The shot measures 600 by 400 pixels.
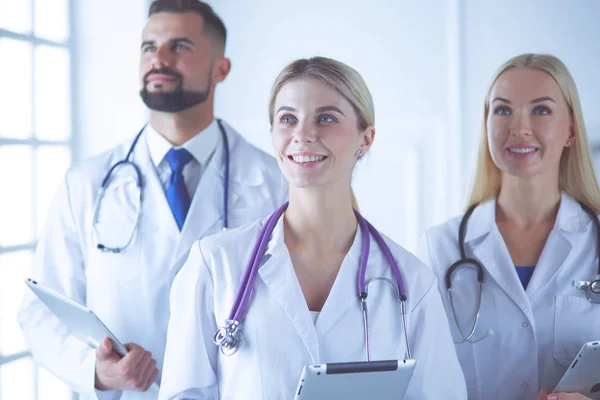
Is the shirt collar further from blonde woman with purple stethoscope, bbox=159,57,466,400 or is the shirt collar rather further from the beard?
blonde woman with purple stethoscope, bbox=159,57,466,400

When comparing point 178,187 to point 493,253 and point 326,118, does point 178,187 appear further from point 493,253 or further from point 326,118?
point 493,253

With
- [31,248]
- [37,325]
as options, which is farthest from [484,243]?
[31,248]

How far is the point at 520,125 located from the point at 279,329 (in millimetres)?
915

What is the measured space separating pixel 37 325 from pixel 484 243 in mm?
1304

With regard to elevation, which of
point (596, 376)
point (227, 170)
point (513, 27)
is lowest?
point (596, 376)

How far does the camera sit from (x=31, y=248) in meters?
2.67

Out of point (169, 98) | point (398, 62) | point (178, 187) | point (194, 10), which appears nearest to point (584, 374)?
point (178, 187)

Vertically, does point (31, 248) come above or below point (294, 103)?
below

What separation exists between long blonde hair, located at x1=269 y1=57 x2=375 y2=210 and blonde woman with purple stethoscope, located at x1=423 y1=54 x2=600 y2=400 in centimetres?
52

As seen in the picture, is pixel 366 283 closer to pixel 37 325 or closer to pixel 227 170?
pixel 227 170

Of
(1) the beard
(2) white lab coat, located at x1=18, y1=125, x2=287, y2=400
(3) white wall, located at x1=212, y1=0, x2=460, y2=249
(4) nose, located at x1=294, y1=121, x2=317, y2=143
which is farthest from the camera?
(3) white wall, located at x1=212, y1=0, x2=460, y2=249

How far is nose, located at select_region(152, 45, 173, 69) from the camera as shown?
2053mm

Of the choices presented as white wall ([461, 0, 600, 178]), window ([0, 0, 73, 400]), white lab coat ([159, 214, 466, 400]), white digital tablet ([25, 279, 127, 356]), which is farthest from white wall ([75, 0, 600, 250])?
white lab coat ([159, 214, 466, 400])

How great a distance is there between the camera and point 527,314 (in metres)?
1.77
